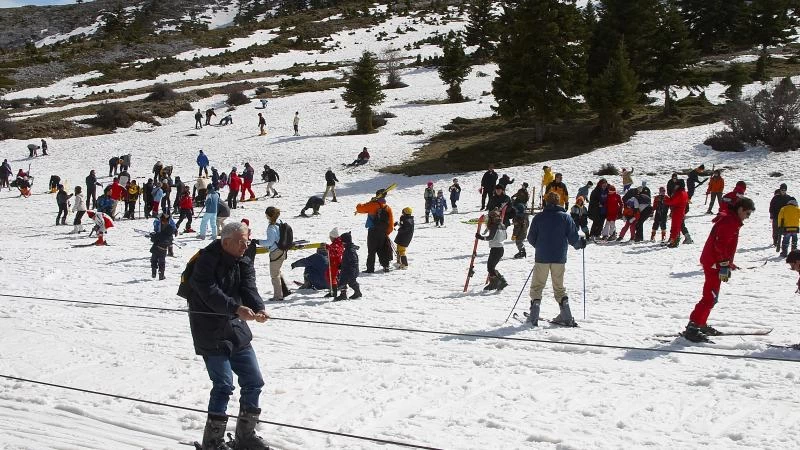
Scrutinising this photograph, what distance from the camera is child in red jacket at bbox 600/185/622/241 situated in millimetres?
17125

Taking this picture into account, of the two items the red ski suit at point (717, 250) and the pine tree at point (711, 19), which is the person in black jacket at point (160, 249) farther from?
the pine tree at point (711, 19)

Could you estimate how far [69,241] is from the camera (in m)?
20.8

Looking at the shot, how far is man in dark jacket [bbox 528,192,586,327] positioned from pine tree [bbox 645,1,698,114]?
99.7 ft

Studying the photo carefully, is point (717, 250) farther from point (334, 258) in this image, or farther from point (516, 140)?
point (516, 140)

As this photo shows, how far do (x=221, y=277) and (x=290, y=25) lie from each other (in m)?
99.3

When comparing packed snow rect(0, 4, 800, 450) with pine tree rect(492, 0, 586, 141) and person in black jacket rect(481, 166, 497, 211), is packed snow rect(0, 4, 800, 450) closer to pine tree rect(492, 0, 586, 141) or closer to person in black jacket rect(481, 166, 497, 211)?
person in black jacket rect(481, 166, 497, 211)

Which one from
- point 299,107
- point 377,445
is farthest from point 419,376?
point 299,107

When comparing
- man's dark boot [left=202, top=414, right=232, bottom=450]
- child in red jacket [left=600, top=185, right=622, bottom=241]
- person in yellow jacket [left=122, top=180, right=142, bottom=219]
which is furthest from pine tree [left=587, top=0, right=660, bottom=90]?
man's dark boot [left=202, top=414, right=232, bottom=450]

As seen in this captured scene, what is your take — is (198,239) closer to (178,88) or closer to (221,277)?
(221,277)

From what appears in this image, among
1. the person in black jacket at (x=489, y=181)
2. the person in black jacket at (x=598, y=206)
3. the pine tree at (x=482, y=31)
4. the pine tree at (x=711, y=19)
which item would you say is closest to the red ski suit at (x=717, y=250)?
the person in black jacket at (x=598, y=206)

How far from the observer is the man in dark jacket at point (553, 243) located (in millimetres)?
9078

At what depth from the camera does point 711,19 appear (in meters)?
56.1

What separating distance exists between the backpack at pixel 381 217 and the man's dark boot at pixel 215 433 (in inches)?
377

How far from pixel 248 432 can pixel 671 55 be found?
36135mm
